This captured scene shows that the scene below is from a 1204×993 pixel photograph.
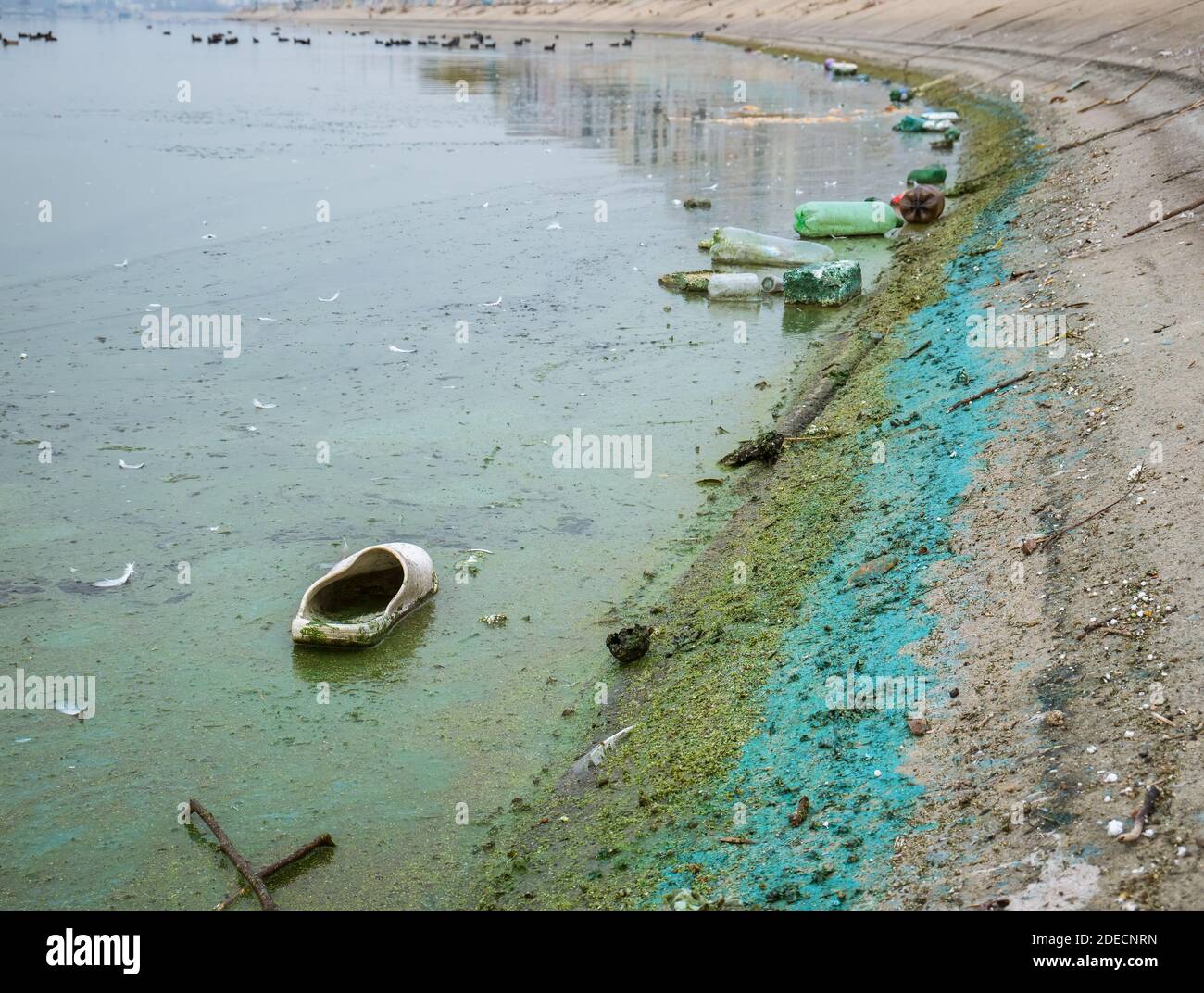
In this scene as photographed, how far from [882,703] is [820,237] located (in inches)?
488

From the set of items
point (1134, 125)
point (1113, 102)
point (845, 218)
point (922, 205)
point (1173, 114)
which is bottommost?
point (845, 218)

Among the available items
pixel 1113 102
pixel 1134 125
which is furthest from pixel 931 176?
pixel 1113 102

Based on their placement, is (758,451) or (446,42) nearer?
(758,451)

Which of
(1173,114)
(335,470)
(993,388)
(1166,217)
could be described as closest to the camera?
(993,388)

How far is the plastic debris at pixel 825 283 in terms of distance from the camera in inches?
540

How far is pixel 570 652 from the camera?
23.0 feet

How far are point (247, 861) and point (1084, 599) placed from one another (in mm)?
3990

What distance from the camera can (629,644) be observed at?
6.66m

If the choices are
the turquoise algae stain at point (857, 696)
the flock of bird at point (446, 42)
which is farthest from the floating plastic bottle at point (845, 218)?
the flock of bird at point (446, 42)

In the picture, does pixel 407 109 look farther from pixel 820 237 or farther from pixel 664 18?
pixel 664 18

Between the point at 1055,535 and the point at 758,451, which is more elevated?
the point at 1055,535

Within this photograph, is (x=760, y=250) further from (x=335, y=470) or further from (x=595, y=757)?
(x=595, y=757)

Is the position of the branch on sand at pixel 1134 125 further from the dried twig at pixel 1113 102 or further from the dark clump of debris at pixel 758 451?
the dark clump of debris at pixel 758 451

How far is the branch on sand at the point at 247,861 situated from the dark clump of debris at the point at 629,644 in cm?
197
